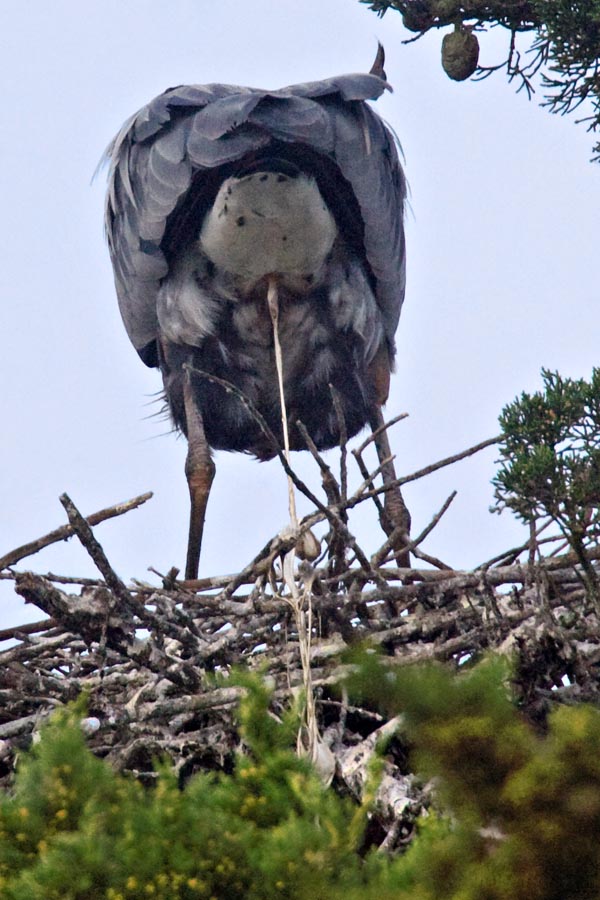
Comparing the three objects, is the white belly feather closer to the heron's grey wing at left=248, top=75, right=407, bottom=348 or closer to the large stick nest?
the heron's grey wing at left=248, top=75, right=407, bottom=348

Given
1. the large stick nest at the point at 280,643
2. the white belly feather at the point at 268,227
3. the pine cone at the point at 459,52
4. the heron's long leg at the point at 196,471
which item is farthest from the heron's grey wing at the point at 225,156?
the large stick nest at the point at 280,643

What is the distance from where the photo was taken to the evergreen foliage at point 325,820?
1877 millimetres

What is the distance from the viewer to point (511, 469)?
366 cm

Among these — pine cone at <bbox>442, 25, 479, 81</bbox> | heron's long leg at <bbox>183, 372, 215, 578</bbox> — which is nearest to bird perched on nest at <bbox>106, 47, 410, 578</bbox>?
heron's long leg at <bbox>183, 372, 215, 578</bbox>

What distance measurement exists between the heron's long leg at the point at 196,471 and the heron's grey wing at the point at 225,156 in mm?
448

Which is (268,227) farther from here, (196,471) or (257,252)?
(196,471)

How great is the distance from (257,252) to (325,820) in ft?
13.1

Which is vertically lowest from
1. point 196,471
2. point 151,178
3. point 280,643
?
point 280,643

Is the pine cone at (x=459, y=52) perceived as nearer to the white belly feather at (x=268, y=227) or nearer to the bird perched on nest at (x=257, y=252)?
the bird perched on nest at (x=257, y=252)

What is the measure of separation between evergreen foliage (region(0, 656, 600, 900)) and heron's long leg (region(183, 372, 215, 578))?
12.0ft

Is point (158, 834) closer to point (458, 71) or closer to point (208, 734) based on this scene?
point (208, 734)

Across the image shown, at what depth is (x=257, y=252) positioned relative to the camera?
19.7 ft

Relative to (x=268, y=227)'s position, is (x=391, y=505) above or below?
below

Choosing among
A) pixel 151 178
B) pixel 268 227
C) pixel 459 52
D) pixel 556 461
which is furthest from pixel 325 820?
pixel 151 178
